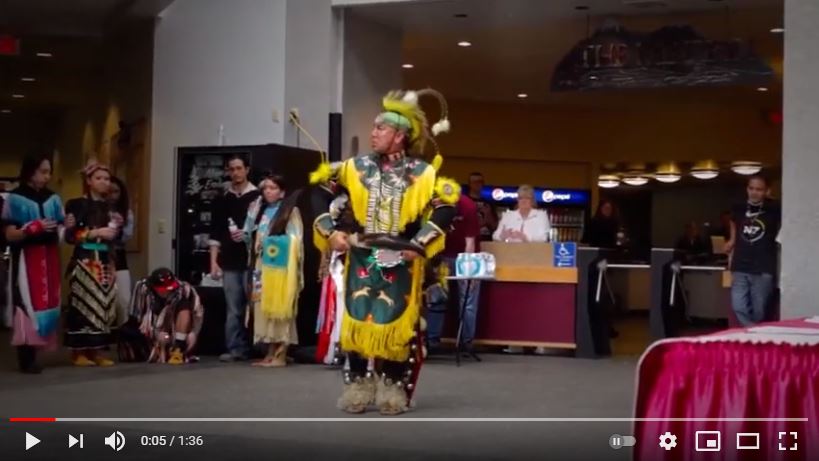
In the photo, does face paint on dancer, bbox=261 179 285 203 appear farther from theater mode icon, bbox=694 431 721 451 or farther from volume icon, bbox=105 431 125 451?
theater mode icon, bbox=694 431 721 451

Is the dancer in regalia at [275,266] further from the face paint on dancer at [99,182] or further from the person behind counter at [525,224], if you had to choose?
the person behind counter at [525,224]

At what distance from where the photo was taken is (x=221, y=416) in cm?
650

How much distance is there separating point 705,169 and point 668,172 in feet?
2.11

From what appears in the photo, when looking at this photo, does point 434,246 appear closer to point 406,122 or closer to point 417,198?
point 417,198

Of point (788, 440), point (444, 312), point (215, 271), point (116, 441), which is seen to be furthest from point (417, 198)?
point (444, 312)

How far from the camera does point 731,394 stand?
4.13 meters

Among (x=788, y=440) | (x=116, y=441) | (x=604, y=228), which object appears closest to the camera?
(x=788, y=440)

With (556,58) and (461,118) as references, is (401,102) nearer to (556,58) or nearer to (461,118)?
(556,58)

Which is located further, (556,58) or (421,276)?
(556,58)

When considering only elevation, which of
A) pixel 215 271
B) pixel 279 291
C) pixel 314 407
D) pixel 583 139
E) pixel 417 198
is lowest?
pixel 314 407

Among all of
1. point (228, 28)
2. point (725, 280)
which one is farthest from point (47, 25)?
point (725, 280)

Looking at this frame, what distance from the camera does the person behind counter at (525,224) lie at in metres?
10.9

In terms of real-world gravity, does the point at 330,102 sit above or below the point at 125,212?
above

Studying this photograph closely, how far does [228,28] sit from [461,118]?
7.98 m
